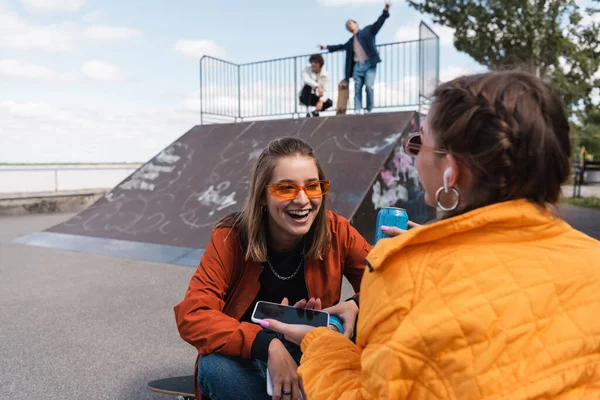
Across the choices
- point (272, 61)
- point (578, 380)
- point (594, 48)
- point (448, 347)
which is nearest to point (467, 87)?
point (448, 347)

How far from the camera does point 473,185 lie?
1.13 metres

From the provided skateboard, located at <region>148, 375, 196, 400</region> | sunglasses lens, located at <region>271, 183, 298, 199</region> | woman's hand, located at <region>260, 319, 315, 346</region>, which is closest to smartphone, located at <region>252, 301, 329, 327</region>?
woman's hand, located at <region>260, 319, 315, 346</region>

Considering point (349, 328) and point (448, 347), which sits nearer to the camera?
point (448, 347)

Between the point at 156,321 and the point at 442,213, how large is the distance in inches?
143

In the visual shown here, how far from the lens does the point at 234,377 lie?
183 cm

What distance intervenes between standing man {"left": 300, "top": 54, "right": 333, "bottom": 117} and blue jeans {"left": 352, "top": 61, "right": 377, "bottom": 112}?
1043 mm

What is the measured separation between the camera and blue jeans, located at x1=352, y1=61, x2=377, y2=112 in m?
10.3

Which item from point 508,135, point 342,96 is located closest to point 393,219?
point 508,135

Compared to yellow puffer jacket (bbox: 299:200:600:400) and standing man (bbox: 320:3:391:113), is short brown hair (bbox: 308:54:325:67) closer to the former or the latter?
standing man (bbox: 320:3:391:113)

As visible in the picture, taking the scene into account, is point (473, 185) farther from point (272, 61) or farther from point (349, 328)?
point (272, 61)

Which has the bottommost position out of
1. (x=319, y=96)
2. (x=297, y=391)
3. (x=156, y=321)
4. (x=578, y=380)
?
(x=156, y=321)

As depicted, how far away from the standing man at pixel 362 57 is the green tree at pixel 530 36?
826 cm

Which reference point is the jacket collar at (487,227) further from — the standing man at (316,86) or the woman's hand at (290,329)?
the standing man at (316,86)

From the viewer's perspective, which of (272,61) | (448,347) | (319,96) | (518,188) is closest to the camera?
(448,347)
